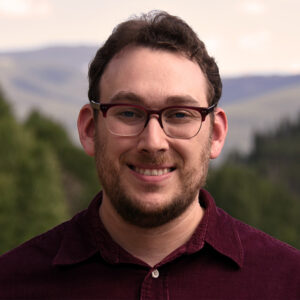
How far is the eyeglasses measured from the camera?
539 centimetres

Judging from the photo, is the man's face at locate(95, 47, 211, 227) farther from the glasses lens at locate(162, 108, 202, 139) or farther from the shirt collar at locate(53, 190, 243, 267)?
the shirt collar at locate(53, 190, 243, 267)

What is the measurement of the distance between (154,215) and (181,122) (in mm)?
681

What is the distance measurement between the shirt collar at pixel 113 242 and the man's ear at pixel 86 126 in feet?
1.52

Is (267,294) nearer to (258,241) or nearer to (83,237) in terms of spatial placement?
(258,241)

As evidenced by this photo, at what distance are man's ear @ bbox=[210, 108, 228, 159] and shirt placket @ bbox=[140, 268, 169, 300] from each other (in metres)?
1.09

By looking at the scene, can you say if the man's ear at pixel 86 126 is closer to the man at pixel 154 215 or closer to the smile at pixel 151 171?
the man at pixel 154 215

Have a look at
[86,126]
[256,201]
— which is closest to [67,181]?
[256,201]

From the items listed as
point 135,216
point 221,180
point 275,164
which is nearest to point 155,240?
point 135,216

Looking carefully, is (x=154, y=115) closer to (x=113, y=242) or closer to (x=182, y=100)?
(x=182, y=100)

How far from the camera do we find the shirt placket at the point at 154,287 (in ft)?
17.2

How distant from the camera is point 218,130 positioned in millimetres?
5977

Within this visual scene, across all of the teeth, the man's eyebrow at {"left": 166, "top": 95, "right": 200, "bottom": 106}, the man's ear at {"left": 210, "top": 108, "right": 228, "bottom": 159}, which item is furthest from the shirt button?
the man's eyebrow at {"left": 166, "top": 95, "right": 200, "bottom": 106}

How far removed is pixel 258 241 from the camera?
5.78 meters

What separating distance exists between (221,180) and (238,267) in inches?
3520
